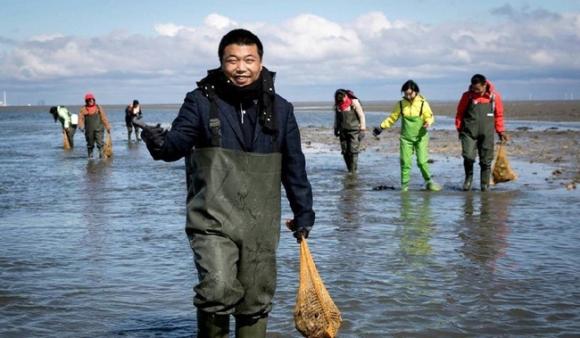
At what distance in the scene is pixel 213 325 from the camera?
13.5 feet

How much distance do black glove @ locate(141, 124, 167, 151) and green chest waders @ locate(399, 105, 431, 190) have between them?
Answer: 8.92 metres

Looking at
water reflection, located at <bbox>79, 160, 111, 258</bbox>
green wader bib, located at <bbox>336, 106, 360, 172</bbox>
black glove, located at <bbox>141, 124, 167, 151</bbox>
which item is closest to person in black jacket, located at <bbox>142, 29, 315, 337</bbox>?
black glove, located at <bbox>141, 124, 167, 151</bbox>

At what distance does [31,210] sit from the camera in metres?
11.0

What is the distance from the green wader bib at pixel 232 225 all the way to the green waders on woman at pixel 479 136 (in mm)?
8700

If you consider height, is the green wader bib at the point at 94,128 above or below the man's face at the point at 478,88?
below

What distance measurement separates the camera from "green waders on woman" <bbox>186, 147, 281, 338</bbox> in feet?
13.1

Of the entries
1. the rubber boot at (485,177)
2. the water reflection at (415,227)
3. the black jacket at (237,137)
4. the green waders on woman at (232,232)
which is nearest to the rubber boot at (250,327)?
the green waders on woman at (232,232)

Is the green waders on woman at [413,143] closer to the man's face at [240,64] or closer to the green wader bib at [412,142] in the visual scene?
the green wader bib at [412,142]

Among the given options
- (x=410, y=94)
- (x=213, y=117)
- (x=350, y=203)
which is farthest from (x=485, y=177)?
(x=213, y=117)

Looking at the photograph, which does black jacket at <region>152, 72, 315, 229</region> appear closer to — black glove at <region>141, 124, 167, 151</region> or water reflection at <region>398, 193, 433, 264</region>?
black glove at <region>141, 124, 167, 151</region>

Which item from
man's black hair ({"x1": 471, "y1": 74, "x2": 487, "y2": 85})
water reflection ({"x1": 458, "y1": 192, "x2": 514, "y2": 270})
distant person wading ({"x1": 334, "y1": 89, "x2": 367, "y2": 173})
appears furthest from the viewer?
distant person wading ({"x1": 334, "y1": 89, "x2": 367, "y2": 173})

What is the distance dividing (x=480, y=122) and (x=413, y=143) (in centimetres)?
116

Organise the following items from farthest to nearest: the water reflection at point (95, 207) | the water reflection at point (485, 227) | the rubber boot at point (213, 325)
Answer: the water reflection at point (95, 207) → the water reflection at point (485, 227) → the rubber boot at point (213, 325)

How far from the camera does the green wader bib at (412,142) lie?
12.6 m
